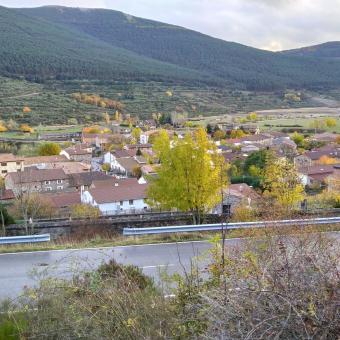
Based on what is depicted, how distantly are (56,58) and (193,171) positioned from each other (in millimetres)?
133355

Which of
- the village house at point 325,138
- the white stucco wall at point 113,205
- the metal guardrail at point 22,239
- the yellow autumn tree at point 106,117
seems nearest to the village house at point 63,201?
the white stucco wall at point 113,205

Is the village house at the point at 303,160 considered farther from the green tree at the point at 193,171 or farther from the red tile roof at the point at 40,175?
the green tree at the point at 193,171

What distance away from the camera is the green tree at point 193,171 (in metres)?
17.8

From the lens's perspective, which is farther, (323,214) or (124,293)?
(323,214)

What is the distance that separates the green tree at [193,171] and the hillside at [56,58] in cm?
11547

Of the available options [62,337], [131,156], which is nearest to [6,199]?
[131,156]

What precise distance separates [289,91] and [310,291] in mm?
167846

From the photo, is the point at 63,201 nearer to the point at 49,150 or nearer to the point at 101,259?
the point at 49,150

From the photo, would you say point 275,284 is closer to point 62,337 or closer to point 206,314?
point 206,314

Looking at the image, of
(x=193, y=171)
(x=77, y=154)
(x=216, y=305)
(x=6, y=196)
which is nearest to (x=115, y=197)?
(x=6, y=196)

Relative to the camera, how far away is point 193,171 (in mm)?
17938

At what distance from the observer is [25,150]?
67.2m

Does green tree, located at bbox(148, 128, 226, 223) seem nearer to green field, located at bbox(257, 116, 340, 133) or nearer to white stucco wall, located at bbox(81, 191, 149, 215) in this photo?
white stucco wall, located at bbox(81, 191, 149, 215)

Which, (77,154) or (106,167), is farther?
(77,154)
